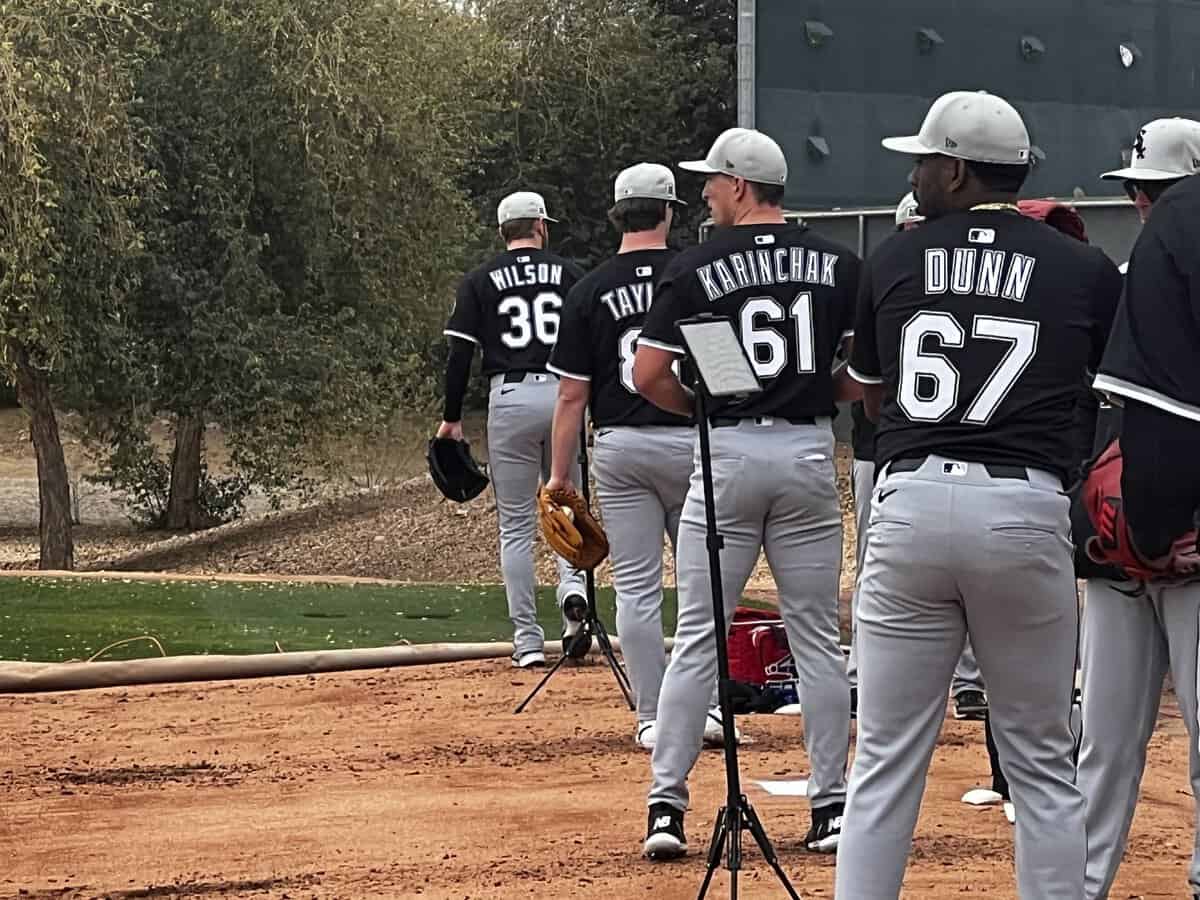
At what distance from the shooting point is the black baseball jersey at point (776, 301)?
5.23m

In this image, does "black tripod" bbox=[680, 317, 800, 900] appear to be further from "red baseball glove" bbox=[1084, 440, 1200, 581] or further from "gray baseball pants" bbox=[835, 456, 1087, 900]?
"red baseball glove" bbox=[1084, 440, 1200, 581]

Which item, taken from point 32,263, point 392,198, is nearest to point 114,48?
point 32,263

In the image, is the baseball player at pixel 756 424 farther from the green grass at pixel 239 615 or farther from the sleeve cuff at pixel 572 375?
the green grass at pixel 239 615

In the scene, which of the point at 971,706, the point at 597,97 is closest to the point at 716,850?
the point at 971,706

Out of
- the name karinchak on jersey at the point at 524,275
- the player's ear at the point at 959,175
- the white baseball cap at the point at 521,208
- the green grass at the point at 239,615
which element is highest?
the player's ear at the point at 959,175

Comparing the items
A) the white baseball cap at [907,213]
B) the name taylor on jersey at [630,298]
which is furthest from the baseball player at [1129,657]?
the white baseball cap at [907,213]

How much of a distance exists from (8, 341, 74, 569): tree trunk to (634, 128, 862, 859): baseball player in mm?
15811

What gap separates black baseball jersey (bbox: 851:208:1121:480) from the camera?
391cm

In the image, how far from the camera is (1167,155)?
438 cm

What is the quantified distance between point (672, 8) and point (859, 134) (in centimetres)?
1336

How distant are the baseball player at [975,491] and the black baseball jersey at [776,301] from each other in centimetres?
111

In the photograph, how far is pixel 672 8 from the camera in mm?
30906

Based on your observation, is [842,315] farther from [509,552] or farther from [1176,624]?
[509,552]

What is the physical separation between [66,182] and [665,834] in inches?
565
